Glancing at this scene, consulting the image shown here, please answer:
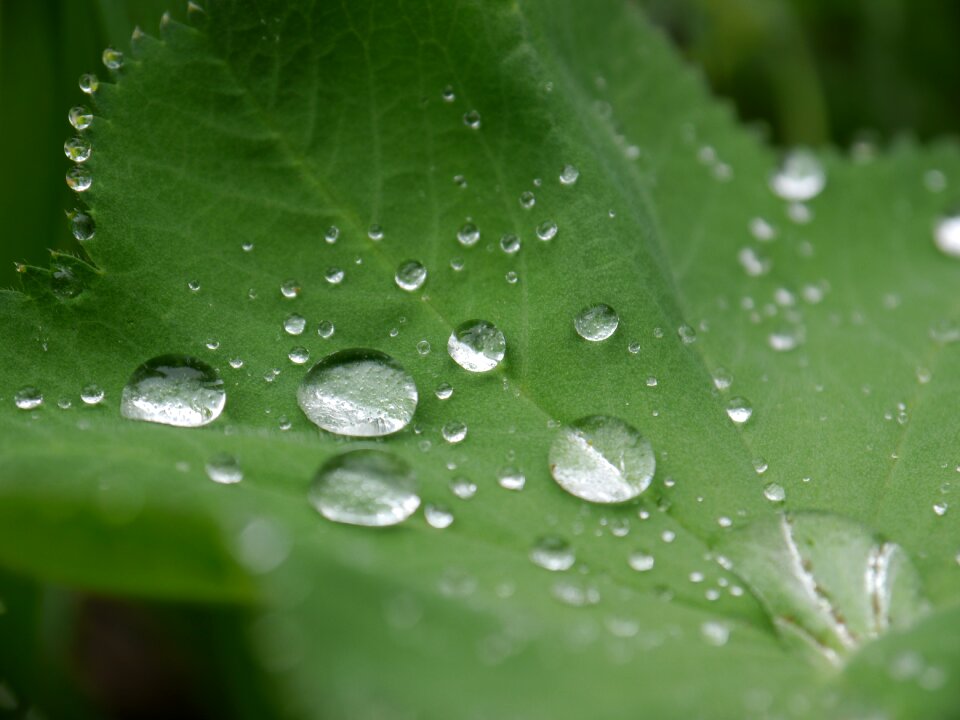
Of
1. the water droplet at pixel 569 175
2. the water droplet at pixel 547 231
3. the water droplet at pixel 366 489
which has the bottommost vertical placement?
the water droplet at pixel 366 489

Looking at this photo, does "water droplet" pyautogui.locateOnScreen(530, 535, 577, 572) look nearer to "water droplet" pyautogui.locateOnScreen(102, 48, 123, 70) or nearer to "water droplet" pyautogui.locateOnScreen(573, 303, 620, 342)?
"water droplet" pyautogui.locateOnScreen(573, 303, 620, 342)

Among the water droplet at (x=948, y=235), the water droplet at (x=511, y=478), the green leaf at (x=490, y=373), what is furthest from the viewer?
the water droplet at (x=948, y=235)

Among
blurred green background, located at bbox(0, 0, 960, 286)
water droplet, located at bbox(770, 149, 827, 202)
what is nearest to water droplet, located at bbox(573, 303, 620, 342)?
water droplet, located at bbox(770, 149, 827, 202)

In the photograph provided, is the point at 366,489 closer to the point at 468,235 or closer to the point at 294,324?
the point at 294,324

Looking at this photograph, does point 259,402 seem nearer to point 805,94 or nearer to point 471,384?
point 471,384

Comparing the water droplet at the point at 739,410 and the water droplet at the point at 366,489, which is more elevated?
the water droplet at the point at 739,410

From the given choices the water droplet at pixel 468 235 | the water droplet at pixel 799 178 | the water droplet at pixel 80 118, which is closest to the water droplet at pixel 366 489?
the water droplet at pixel 468 235

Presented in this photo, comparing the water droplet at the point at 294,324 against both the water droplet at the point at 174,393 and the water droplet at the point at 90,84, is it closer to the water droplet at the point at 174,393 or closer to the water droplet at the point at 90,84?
the water droplet at the point at 174,393

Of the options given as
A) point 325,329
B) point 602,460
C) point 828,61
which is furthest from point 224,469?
point 828,61
